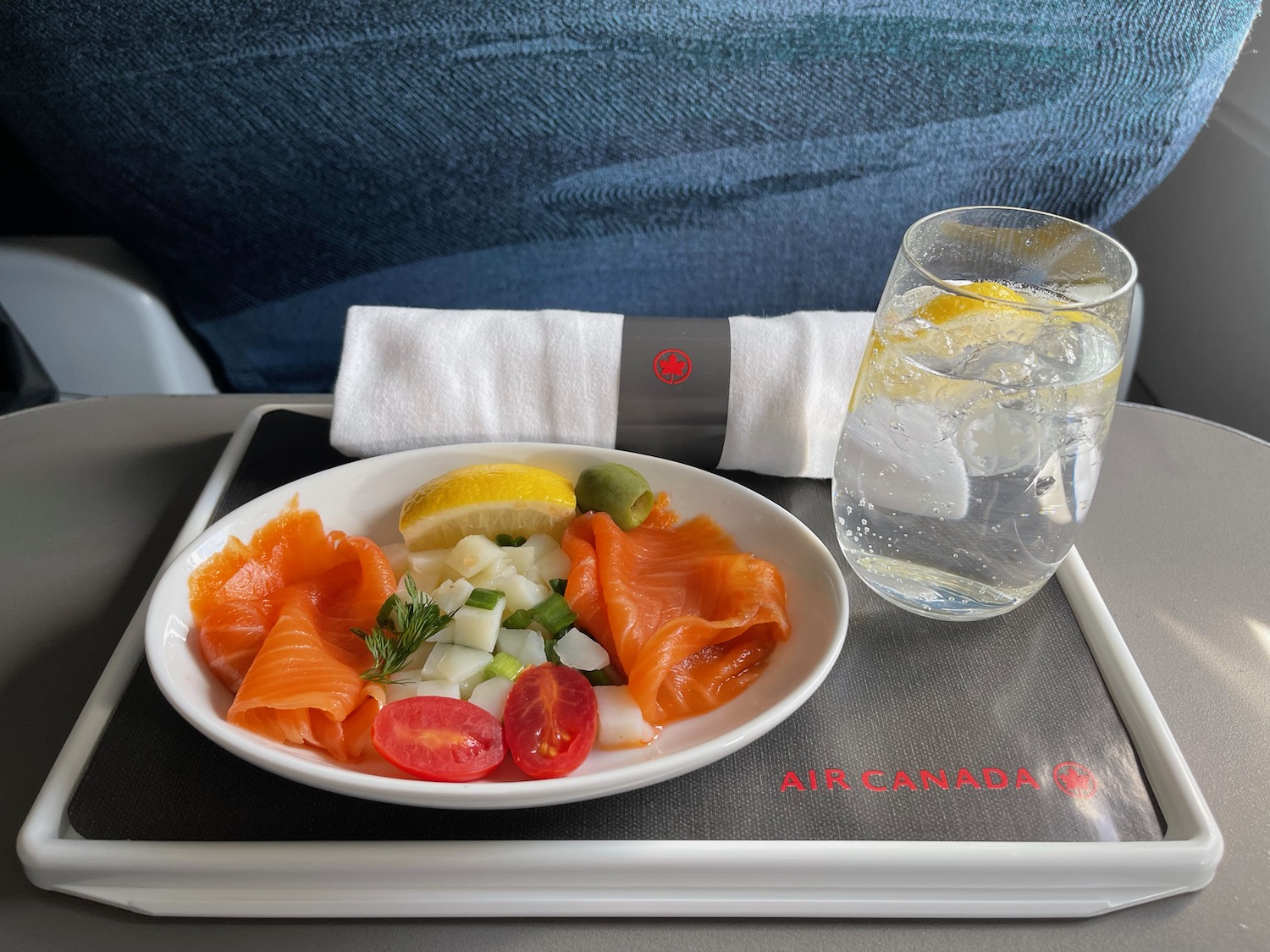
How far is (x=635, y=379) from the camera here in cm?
90

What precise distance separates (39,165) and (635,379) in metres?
0.95

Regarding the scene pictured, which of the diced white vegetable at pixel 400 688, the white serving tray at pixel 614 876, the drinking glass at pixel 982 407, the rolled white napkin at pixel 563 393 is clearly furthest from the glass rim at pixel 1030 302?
the diced white vegetable at pixel 400 688

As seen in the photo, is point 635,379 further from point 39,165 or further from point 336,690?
point 39,165

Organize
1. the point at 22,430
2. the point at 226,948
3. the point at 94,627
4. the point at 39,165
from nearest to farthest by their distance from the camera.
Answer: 1. the point at 226,948
2. the point at 94,627
3. the point at 22,430
4. the point at 39,165

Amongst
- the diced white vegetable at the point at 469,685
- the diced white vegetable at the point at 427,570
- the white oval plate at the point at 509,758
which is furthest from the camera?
the diced white vegetable at the point at 427,570

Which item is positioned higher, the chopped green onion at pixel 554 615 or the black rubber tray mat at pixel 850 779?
the chopped green onion at pixel 554 615

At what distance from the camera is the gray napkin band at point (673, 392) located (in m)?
0.90

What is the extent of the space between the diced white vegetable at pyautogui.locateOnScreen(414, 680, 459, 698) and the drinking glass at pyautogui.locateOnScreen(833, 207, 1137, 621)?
0.34m

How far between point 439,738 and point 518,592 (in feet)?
0.49

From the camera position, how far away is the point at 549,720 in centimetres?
61

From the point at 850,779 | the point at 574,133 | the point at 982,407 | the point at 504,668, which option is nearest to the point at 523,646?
the point at 504,668

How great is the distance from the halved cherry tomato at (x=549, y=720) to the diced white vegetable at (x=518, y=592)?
0.26 feet

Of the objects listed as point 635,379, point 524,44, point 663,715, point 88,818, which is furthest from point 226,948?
point 524,44

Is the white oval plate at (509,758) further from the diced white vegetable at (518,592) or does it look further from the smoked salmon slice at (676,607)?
the diced white vegetable at (518,592)
